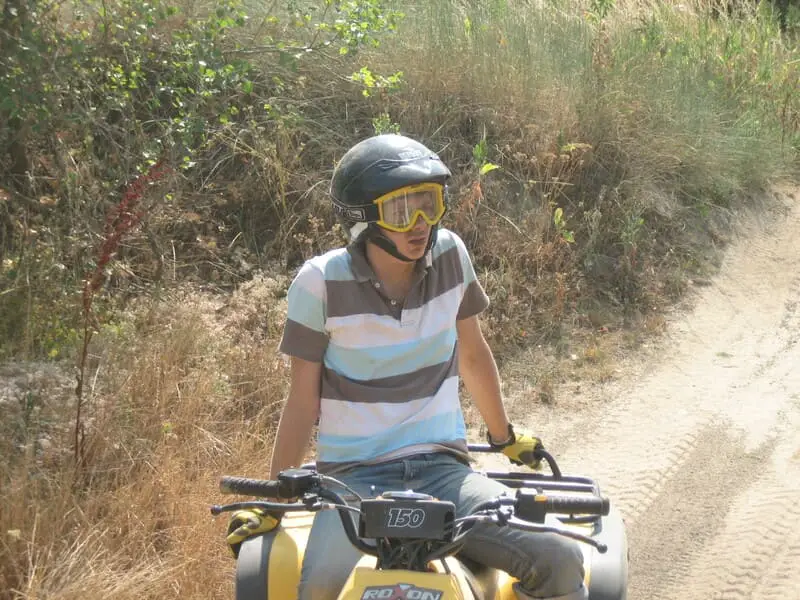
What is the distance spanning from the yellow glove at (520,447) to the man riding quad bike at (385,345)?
317 millimetres

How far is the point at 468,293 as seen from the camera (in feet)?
11.7

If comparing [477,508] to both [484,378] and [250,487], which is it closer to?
[250,487]

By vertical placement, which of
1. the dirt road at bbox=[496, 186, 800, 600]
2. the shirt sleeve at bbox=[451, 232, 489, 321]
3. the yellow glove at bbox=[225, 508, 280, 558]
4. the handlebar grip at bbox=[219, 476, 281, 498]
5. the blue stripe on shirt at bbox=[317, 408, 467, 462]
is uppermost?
the shirt sleeve at bbox=[451, 232, 489, 321]

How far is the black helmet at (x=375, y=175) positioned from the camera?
312 centimetres

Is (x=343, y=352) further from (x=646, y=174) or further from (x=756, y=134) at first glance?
(x=756, y=134)

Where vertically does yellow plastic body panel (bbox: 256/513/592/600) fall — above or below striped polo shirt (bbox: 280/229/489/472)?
below

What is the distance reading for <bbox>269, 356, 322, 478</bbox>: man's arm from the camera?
3291mm

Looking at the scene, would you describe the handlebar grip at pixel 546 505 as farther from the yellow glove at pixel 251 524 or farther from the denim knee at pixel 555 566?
the yellow glove at pixel 251 524

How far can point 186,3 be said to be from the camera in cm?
729

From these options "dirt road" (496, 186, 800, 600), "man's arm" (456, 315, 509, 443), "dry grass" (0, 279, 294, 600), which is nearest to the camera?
"man's arm" (456, 315, 509, 443)

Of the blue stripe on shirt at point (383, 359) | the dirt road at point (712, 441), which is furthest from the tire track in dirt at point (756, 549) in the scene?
the blue stripe on shirt at point (383, 359)

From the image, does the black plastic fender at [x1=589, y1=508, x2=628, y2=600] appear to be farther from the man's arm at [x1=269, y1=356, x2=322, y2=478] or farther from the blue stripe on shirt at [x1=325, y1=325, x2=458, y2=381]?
the man's arm at [x1=269, y1=356, x2=322, y2=478]

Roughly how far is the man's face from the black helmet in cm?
2

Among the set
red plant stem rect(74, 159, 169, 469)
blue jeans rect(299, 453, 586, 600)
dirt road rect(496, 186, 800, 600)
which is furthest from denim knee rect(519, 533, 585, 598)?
red plant stem rect(74, 159, 169, 469)
